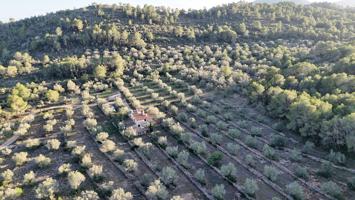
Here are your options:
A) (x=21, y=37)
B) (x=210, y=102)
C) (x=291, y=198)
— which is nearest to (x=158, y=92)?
(x=210, y=102)

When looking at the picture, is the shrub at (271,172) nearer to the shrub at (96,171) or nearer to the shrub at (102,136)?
the shrub at (96,171)

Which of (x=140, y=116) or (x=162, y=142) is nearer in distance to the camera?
(x=162, y=142)

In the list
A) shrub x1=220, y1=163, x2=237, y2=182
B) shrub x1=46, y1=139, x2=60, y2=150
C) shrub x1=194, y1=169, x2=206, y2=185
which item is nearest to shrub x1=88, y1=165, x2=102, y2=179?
shrub x1=46, y1=139, x2=60, y2=150

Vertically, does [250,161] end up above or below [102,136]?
above

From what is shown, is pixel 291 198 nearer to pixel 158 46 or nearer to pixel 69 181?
pixel 69 181

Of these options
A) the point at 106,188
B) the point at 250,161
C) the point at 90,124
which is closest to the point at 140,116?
the point at 90,124

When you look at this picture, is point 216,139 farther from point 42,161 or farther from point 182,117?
point 42,161
